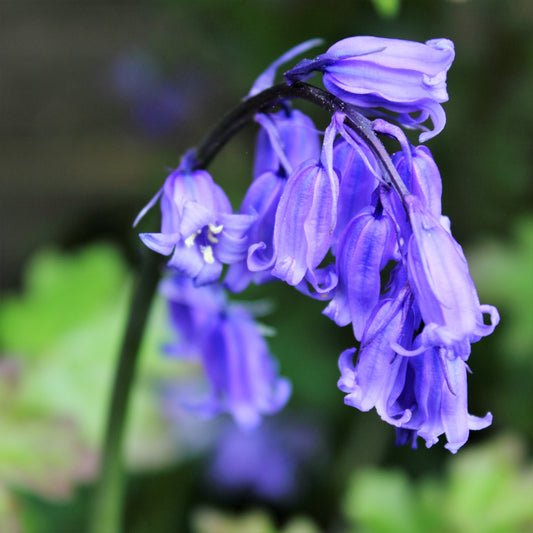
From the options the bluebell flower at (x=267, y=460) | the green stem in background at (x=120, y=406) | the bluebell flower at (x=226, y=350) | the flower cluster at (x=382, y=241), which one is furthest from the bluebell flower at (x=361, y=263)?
the bluebell flower at (x=267, y=460)

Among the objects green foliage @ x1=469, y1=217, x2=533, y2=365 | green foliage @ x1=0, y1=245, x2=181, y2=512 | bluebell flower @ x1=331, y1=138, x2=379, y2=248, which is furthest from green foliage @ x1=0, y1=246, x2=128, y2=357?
bluebell flower @ x1=331, y1=138, x2=379, y2=248

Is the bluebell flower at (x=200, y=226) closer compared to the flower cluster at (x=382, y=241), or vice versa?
the flower cluster at (x=382, y=241)

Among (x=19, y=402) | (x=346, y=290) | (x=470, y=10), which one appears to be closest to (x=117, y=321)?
(x=19, y=402)

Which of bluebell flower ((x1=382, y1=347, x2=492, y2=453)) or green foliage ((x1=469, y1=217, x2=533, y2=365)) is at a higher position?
green foliage ((x1=469, y1=217, x2=533, y2=365))

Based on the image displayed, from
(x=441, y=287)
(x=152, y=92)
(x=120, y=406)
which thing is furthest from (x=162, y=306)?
(x=152, y=92)

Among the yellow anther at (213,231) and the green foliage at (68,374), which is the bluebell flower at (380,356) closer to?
the yellow anther at (213,231)

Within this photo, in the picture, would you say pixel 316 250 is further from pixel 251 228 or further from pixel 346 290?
pixel 251 228

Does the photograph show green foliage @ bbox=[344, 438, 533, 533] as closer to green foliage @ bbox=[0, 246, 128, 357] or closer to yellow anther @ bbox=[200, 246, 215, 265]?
green foliage @ bbox=[0, 246, 128, 357]
